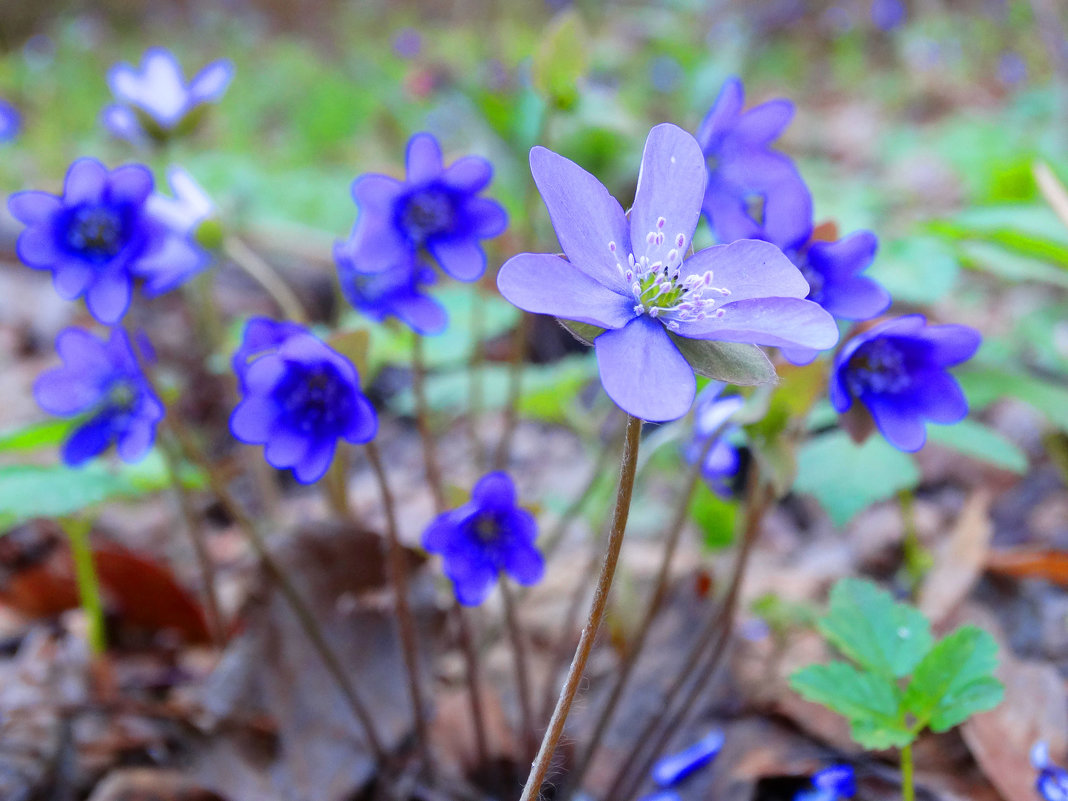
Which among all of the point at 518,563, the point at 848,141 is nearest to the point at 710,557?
the point at 518,563

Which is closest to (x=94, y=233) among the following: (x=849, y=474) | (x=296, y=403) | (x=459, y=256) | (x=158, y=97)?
(x=296, y=403)

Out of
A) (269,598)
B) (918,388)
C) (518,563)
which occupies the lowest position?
(269,598)

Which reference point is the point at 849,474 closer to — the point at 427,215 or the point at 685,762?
the point at 685,762

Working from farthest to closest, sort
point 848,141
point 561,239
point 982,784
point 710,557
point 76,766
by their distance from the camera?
point 848,141, point 710,557, point 76,766, point 982,784, point 561,239

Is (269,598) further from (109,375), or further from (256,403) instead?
(256,403)

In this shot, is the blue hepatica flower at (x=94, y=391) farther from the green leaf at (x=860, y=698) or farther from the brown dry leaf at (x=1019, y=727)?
the brown dry leaf at (x=1019, y=727)

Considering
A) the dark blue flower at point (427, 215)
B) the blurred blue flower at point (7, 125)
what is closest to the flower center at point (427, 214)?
the dark blue flower at point (427, 215)

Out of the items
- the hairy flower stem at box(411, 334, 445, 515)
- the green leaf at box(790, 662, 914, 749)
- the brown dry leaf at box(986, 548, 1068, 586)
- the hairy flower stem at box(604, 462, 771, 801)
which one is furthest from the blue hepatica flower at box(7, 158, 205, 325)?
the brown dry leaf at box(986, 548, 1068, 586)

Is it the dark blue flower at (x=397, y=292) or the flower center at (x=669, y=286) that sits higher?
the flower center at (x=669, y=286)
